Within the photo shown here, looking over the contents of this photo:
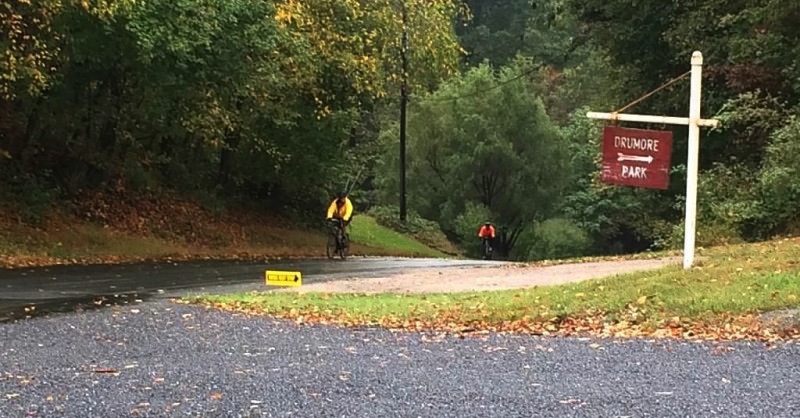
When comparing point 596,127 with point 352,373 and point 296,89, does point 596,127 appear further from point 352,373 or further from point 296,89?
point 352,373

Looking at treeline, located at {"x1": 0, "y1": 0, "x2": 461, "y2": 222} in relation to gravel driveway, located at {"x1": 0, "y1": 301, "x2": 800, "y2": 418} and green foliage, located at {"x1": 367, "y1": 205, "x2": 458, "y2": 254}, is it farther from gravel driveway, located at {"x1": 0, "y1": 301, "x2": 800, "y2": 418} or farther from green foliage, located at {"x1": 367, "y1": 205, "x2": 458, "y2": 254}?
green foliage, located at {"x1": 367, "y1": 205, "x2": 458, "y2": 254}

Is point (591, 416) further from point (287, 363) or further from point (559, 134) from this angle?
point (559, 134)

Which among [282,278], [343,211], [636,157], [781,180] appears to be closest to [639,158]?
[636,157]

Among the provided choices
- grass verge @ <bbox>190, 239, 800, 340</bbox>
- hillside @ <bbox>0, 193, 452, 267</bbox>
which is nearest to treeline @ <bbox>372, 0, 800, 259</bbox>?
grass verge @ <bbox>190, 239, 800, 340</bbox>

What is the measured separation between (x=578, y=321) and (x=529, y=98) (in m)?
46.2

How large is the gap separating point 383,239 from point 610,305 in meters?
31.0

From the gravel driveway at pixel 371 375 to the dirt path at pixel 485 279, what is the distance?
4.85 meters

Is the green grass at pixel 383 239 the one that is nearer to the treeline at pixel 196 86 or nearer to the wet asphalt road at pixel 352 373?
the treeline at pixel 196 86

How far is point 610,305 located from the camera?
35.7 feet

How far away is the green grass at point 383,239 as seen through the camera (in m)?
38.6

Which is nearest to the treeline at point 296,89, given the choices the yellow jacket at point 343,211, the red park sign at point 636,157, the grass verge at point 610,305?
the yellow jacket at point 343,211

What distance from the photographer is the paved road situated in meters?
13.5

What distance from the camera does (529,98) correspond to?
55.8 metres

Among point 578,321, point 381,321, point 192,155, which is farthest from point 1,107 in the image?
point 578,321
